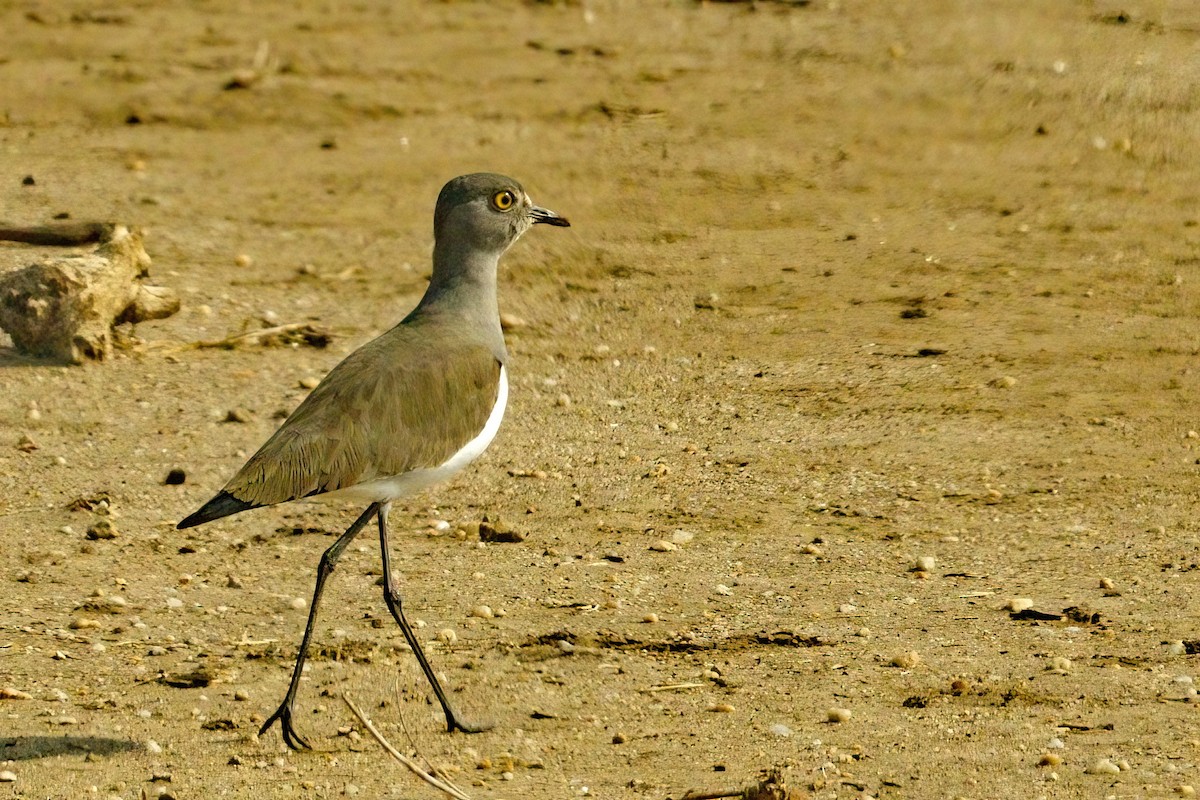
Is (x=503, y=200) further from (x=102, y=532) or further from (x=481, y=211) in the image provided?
(x=102, y=532)

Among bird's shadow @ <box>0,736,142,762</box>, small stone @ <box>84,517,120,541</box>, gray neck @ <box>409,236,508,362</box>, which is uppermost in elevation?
gray neck @ <box>409,236,508,362</box>

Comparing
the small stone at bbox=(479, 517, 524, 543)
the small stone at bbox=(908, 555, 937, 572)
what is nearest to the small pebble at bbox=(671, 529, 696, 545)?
the small stone at bbox=(479, 517, 524, 543)

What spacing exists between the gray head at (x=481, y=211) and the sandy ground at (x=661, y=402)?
1261mm

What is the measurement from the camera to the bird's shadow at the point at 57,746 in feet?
18.2

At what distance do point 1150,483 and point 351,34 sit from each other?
844cm

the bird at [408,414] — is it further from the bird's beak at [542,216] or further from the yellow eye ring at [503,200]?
the bird's beak at [542,216]

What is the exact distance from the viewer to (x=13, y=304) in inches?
337

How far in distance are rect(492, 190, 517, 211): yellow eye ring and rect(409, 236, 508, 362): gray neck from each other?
0.19 metres

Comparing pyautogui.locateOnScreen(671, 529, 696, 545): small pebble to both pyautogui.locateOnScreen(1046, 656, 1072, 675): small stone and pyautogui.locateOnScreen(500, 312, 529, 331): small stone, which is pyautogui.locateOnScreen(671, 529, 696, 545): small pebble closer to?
pyautogui.locateOnScreen(1046, 656, 1072, 675): small stone

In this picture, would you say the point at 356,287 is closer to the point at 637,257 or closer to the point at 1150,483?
the point at 637,257

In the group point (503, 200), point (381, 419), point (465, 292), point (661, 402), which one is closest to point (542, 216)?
point (503, 200)

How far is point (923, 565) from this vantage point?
6.96 m

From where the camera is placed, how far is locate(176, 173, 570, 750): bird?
18.7 ft

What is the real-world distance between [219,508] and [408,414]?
2.61 ft
